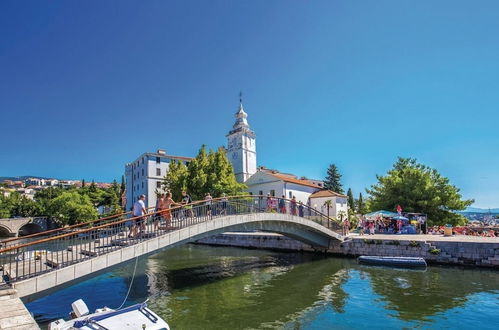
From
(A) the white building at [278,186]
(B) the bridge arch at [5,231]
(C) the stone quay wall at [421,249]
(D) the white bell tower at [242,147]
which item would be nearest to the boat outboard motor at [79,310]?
(C) the stone quay wall at [421,249]

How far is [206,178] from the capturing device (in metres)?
36.9

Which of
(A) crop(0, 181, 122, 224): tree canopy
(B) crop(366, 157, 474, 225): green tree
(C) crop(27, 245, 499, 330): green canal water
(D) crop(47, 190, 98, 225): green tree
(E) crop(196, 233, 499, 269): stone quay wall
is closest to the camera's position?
(C) crop(27, 245, 499, 330): green canal water

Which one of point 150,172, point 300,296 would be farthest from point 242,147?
point 300,296

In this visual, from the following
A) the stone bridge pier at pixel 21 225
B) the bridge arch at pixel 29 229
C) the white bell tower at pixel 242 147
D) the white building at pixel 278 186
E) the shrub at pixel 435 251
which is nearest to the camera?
the shrub at pixel 435 251

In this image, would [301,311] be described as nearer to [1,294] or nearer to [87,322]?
[87,322]

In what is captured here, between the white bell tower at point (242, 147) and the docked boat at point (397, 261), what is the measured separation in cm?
4071

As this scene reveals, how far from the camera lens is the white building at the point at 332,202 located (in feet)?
175

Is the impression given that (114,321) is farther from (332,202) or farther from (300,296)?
(332,202)

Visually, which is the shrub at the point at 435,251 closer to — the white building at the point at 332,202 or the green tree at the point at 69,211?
the white building at the point at 332,202

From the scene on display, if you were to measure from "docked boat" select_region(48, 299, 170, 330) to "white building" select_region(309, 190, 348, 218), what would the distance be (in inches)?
1840

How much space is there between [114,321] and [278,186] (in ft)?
152

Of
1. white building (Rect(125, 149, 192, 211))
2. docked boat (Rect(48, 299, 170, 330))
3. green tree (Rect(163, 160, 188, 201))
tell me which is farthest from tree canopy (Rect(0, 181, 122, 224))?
docked boat (Rect(48, 299, 170, 330))

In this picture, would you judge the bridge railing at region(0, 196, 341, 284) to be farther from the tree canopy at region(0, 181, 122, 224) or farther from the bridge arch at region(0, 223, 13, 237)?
the bridge arch at region(0, 223, 13, 237)

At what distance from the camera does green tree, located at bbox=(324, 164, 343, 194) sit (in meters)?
71.9
